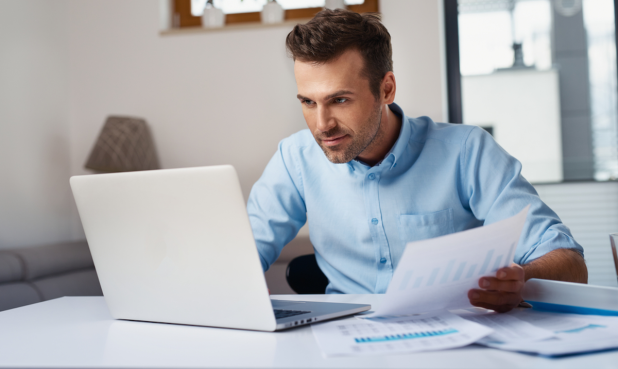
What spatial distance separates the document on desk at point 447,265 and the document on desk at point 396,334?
0.07 ft

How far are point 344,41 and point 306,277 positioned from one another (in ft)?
2.24

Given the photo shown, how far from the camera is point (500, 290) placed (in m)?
0.73

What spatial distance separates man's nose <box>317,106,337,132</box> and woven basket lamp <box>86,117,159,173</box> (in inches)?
54.7

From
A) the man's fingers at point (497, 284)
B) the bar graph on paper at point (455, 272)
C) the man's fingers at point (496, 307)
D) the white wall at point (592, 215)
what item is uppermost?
the bar graph on paper at point (455, 272)

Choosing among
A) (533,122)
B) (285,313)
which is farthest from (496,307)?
(533,122)

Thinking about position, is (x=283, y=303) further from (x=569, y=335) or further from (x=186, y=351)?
(x=569, y=335)

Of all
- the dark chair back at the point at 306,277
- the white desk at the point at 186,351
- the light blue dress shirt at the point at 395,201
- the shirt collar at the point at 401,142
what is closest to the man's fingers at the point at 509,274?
the white desk at the point at 186,351

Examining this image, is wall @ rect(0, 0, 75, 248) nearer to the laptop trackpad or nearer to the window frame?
the window frame

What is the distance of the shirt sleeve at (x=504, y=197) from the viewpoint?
1045 mm

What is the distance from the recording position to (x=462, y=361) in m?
0.54

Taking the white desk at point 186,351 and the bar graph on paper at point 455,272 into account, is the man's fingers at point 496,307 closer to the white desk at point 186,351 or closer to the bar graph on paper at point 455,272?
the bar graph on paper at point 455,272

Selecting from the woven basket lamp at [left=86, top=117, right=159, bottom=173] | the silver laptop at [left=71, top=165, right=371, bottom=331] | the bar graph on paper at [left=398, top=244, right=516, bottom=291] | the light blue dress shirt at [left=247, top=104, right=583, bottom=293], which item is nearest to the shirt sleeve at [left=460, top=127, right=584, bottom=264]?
the light blue dress shirt at [left=247, top=104, right=583, bottom=293]

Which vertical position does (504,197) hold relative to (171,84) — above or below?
below

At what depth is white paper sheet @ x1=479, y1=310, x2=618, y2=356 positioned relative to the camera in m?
0.56
